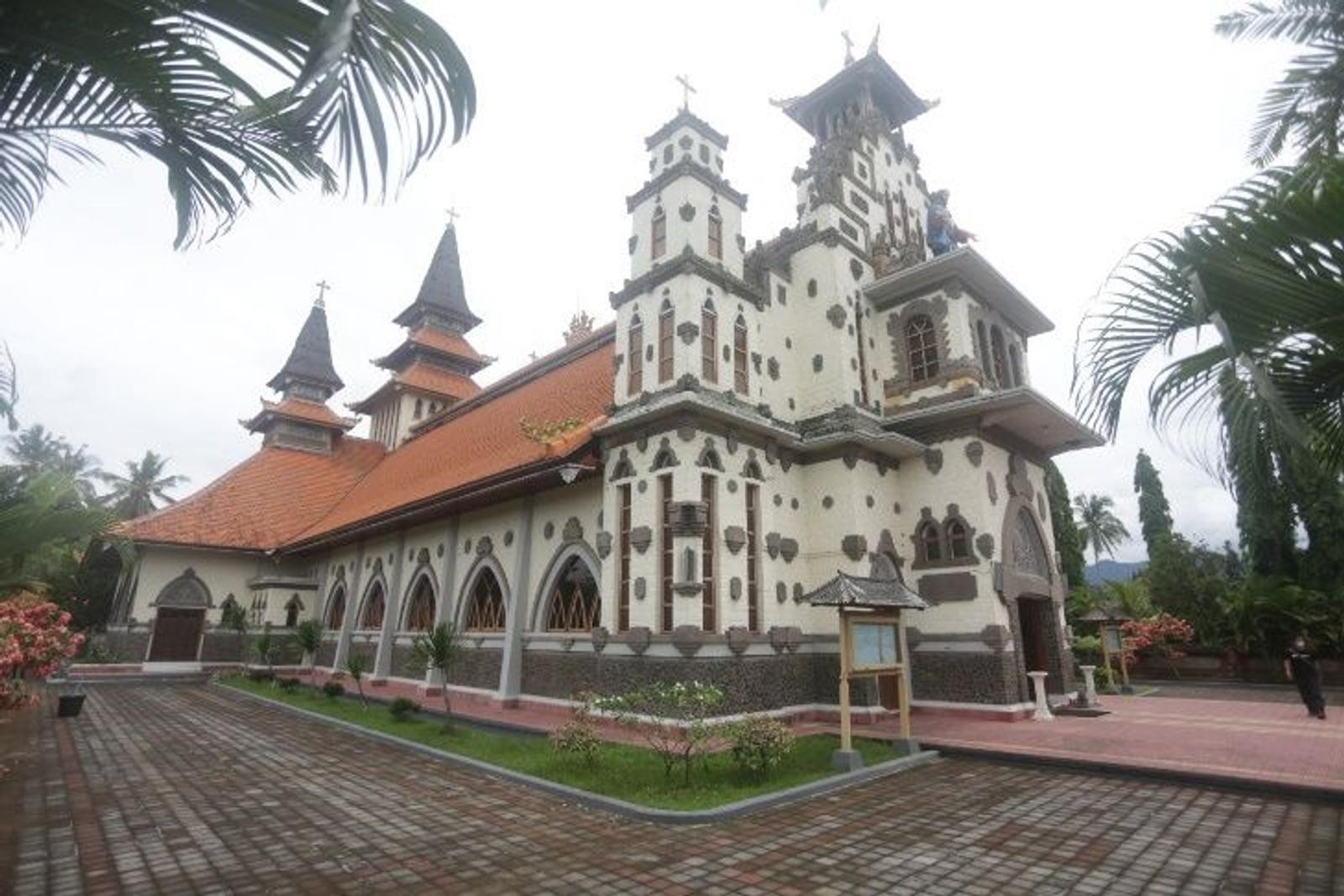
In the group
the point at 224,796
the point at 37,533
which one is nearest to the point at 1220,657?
the point at 224,796

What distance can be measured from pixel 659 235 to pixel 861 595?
8.86 m

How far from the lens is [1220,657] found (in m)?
22.8

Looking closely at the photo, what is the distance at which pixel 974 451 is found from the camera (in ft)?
46.4

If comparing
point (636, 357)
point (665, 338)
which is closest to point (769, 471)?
point (665, 338)

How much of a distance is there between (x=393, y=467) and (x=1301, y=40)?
26.7m

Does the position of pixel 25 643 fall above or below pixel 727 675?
above

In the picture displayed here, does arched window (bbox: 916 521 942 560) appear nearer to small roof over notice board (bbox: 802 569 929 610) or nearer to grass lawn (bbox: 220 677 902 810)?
small roof over notice board (bbox: 802 569 929 610)

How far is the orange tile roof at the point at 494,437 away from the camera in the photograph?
1700 cm

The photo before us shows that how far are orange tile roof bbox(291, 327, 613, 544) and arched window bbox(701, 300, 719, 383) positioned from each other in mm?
2629

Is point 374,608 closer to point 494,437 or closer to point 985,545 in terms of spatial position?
point 494,437

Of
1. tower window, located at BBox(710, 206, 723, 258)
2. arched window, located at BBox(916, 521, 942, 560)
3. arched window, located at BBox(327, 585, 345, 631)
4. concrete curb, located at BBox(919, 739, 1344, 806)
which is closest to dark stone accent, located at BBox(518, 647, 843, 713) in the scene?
concrete curb, located at BBox(919, 739, 1344, 806)

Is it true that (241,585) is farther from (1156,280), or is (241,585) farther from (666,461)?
(1156,280)

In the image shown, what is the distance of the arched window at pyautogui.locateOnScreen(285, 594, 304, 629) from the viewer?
25219 mm

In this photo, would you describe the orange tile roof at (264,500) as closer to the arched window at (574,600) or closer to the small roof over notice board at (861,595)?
the arched window at (574,600)
